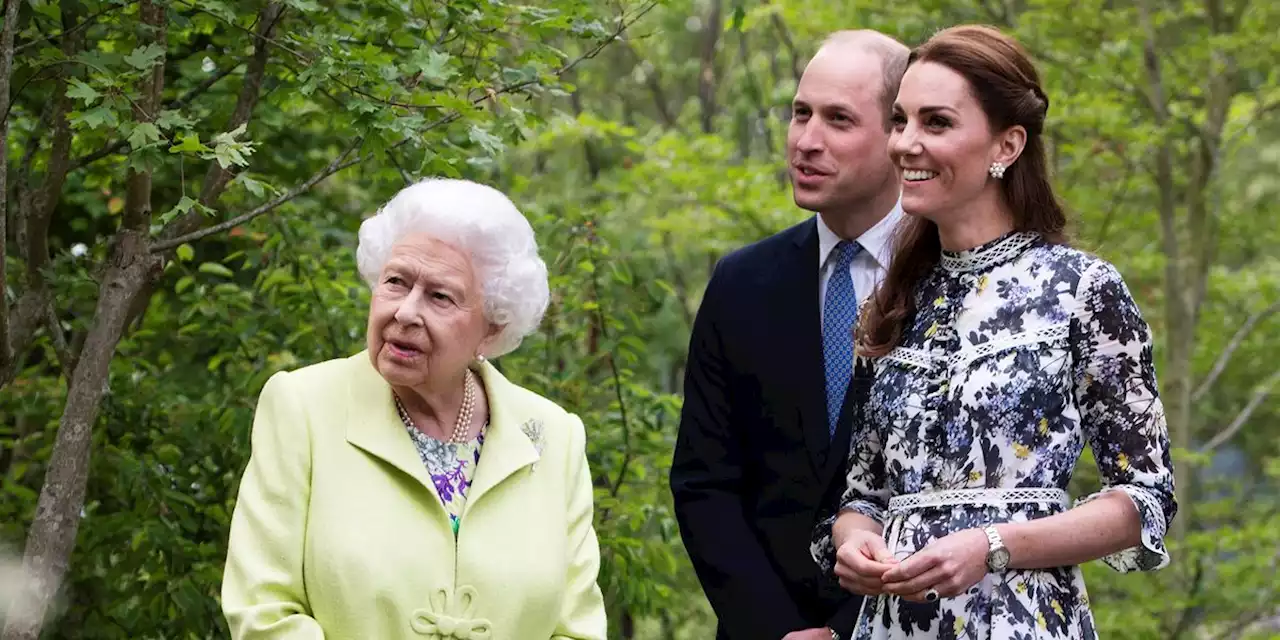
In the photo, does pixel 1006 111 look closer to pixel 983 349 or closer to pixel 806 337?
pixel 983 349

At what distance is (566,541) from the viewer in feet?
10.2

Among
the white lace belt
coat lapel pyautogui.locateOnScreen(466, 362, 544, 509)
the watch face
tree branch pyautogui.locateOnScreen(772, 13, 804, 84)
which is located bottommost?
the watch face

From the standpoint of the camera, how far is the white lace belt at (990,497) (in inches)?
102

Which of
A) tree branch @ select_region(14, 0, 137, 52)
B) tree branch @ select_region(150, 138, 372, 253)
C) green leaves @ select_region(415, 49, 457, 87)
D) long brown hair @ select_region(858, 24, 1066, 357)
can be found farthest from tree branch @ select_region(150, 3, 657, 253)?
long brown hair @ select_region(858, 24, 1066, 357)

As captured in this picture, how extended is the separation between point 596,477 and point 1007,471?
2967 mm

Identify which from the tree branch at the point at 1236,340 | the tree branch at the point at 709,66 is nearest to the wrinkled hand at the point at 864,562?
the tree branch at the point at 1236,340

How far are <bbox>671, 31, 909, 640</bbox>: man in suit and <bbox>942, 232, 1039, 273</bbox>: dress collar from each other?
51 cm

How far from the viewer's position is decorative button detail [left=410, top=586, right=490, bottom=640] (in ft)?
9.25

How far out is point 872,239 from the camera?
3.36m

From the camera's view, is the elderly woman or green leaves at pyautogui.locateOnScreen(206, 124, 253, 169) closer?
the elderly woman

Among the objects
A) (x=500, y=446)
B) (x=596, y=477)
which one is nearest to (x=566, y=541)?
(x=500, y=446)

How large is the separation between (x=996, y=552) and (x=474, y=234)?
1.16 metres

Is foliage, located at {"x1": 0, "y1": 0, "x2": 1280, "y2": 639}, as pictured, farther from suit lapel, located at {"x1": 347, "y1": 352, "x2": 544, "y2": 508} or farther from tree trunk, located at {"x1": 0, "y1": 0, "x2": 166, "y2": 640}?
suit lapel, located at {"x1": 347, "y1": 352, "x2": 544, "y2": 508}

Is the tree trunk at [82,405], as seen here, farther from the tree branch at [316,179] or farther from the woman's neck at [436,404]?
the woman's neck at [436,404]
